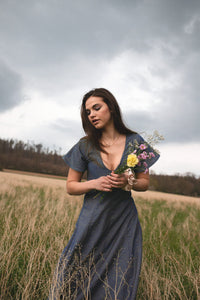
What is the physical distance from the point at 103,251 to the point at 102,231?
189mm

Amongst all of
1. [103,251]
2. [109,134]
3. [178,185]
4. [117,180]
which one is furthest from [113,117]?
[178,185]

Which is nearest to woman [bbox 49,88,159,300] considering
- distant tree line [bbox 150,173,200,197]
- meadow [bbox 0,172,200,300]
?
meadow [bbox 0,172,200,300]

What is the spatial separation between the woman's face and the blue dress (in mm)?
365

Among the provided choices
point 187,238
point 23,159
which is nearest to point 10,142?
point 23,159

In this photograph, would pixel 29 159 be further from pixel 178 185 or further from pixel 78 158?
pixel 78 158

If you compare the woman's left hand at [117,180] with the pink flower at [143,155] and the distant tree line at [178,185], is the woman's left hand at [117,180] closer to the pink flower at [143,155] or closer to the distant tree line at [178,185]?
the pink flower at [143,155]

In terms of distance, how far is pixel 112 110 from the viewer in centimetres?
221

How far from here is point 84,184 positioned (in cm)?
193

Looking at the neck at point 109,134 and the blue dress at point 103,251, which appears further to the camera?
the neck at point 109,134

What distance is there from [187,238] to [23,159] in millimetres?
59696

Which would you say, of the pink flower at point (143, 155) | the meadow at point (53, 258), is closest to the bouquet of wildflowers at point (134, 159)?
the pink flower at point (143, 155)

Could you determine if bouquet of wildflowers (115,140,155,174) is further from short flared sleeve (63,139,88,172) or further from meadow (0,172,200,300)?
meadow (0,172,200,300)

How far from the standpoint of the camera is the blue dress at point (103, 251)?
184cm

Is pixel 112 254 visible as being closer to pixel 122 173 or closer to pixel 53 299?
pixel 53 299
